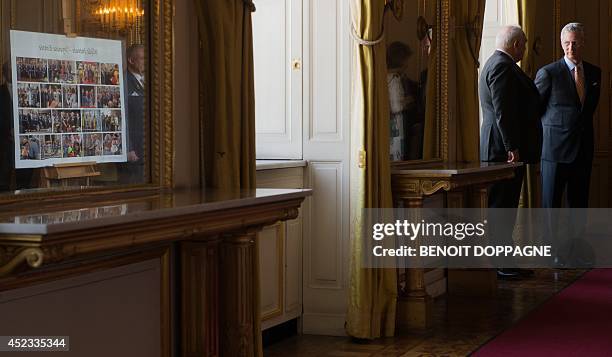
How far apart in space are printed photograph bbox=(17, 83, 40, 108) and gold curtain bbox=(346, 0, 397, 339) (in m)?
2.21

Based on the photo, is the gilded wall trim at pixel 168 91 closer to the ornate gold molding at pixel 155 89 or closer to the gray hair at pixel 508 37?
the ornate gold molding at pixel 155 89

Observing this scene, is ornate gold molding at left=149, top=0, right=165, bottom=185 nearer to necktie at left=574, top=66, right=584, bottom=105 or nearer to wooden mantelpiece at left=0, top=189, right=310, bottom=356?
wooden mantelpiece at left=0, top=189, right=310, bottom=356

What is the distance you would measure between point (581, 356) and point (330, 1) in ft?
7.28

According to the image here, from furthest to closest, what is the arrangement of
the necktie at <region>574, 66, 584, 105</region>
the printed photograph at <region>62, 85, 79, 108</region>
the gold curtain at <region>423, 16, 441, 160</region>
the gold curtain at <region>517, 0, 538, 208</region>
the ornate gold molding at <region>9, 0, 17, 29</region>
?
the gold curtain at <region>517, 0, 538, 208</region>, the necktie at <region>574, 66, 584, 105</region>, the gold curtain at <region>423, 16, 441, 160</region>, the printed photograph at <region>62, 85, 79, 108</region>, the ornate gold molding at <region>9, 0, 17, 29</region>

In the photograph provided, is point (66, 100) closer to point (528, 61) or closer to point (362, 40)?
point (362, 40)

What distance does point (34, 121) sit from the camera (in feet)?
10.1

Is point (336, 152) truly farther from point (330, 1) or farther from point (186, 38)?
point (186, 38)

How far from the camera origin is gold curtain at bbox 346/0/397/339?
497 cm

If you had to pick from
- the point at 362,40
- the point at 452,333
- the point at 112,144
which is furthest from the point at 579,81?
the point at 112,144

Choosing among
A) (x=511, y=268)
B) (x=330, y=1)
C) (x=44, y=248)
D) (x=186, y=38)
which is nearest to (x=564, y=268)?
(x=511, y=268)

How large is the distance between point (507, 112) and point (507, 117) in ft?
0.11

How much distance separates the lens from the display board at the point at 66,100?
302 cm

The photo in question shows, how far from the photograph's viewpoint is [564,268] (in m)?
7.88

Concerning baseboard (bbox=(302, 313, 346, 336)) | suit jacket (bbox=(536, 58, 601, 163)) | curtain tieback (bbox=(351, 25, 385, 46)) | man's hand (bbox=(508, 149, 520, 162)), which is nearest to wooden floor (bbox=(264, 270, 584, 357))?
baseboard (bbox=(302, 313, 346, 336))
